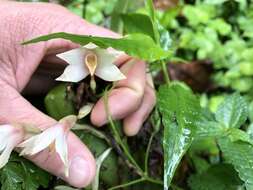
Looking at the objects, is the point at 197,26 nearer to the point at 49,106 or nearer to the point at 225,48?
the point at 225,48

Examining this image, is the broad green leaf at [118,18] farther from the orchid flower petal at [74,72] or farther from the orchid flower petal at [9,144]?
the orchid flower petal at [9,144]

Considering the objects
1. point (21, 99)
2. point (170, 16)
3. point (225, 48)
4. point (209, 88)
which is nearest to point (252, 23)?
point (225, 48)

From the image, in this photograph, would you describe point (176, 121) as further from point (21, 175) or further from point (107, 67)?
point (21, 175)

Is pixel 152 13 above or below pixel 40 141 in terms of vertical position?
above

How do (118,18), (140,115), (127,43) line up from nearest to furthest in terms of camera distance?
(127,43), (140,115), (118,18)

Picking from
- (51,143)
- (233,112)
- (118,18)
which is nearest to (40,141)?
(51,143)

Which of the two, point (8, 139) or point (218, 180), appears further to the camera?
point (218, 180)
